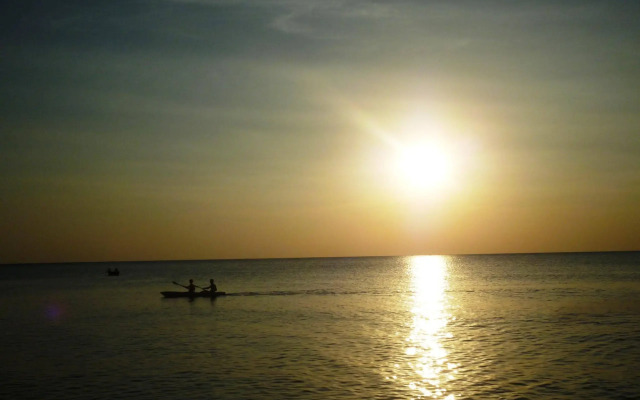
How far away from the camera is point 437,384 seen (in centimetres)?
2209

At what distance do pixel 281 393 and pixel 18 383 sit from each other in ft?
37.6

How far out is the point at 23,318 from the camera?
5062cm

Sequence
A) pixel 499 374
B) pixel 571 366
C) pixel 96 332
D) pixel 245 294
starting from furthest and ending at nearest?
1. pixel 245 294
2. pixel 96 332
3. pixel 571 366
4. pixel 499 374

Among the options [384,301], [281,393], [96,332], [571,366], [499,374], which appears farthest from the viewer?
A: [384,301]

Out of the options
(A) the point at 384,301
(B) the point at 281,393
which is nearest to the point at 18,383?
(B) the point at 281,393

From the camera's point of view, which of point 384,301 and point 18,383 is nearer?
point 18,383

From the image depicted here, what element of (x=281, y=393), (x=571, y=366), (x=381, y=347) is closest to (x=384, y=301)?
(x=381, y=347)

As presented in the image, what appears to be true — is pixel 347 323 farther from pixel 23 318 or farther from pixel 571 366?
pixel 23 318

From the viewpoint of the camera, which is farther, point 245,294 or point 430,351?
point 245,294

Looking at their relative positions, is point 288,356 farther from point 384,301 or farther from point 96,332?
point 384,301

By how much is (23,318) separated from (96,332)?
1554 cm

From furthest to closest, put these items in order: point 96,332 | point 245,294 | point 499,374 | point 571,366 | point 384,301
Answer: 1. point 245,294
2. point 384,301
3. point 96,332
4. point 571,366
5. point 499,374

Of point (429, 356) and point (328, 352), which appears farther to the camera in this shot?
point (328, 352)

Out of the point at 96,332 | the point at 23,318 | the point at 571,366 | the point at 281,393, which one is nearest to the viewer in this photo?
the point at 281,393
